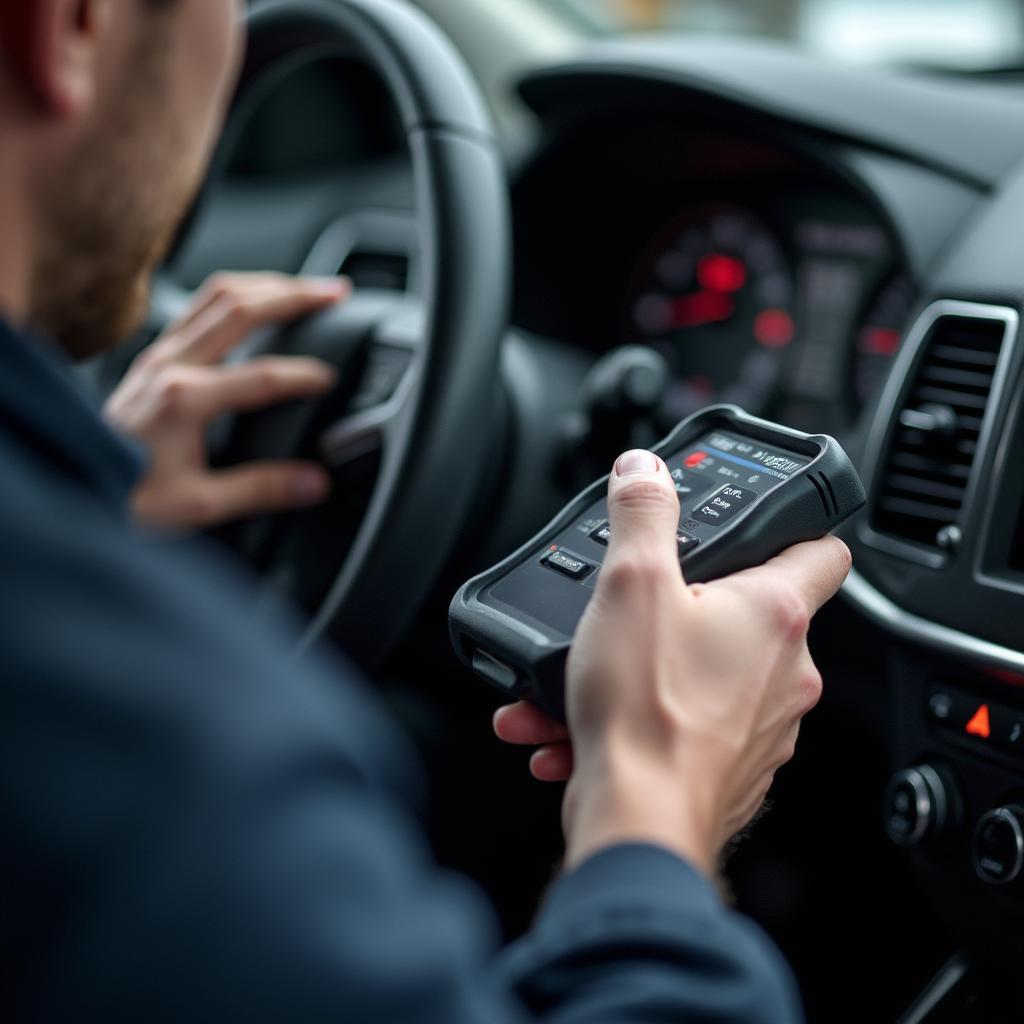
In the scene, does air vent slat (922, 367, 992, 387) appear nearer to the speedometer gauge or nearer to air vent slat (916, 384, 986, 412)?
air vent slat (916, 384, 986, 412)

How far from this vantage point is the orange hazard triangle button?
89cm

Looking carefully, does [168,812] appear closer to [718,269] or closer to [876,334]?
[876,334]

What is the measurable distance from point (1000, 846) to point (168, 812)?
0.69 meters

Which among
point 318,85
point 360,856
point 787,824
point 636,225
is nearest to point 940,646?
point 787,824

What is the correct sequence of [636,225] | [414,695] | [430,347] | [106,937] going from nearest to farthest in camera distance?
[106,937] → [430,347] → [414,695] → [636,225]

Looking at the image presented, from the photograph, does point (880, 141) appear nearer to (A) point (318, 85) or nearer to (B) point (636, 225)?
(B) point (636, 225)

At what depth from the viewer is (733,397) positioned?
150 cm

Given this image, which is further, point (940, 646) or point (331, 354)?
point (331, 354)

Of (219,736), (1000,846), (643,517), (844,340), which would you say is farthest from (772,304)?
(219,736)

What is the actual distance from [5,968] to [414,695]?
0.86 m

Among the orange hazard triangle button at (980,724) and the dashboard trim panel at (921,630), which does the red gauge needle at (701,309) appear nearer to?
the dashboard trim panel at (921,630)

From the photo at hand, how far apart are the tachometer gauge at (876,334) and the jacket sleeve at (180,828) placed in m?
1.06

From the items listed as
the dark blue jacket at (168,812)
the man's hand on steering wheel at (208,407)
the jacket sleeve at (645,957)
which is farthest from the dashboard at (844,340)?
the dark blue jacket at (168,812)

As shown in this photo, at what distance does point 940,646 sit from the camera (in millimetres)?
904
